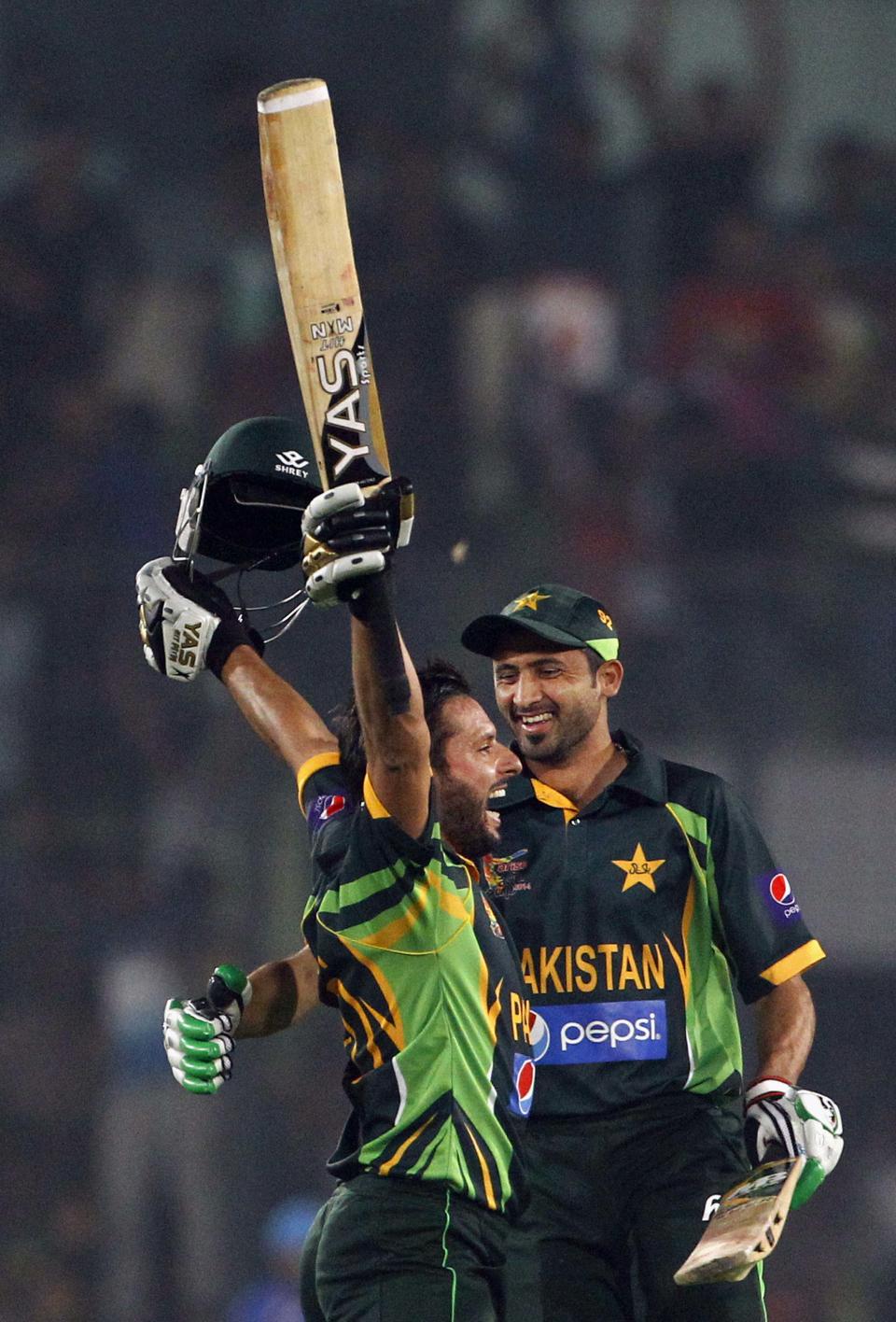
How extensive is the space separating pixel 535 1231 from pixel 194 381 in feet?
16.5

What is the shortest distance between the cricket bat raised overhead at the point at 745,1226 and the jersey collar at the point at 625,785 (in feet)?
2.20

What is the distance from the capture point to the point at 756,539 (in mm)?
7609

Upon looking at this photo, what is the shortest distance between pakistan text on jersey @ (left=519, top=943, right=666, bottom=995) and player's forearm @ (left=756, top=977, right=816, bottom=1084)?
0.21m

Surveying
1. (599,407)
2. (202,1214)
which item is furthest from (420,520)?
(202,1214)

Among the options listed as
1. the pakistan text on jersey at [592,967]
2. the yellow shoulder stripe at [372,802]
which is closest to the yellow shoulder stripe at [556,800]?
the pakistan text on jersey at [592,967]

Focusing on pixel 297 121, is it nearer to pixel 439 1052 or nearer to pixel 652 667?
pixel 439 1052

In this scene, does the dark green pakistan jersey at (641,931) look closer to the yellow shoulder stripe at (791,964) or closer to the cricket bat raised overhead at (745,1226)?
the yellow shoulder stripe at (791,964)

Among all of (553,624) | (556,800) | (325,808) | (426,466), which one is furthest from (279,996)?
(426,466)

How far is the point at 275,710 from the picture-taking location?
3578mm

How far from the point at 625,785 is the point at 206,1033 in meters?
0.85

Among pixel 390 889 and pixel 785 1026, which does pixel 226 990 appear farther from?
pixel 785 1026

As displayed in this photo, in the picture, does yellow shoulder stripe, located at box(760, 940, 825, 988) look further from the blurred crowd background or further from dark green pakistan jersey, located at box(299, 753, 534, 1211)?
the blurred crowd background

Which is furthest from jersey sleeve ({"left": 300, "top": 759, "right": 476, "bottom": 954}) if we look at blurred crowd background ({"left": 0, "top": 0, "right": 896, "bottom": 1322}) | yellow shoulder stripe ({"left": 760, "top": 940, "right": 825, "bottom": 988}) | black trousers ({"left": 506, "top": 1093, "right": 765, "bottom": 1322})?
blurred crowd background ({"left": 0, "top": 0, "right": 896, "bottom": 1322})

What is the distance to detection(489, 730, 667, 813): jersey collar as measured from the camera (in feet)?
12.0
